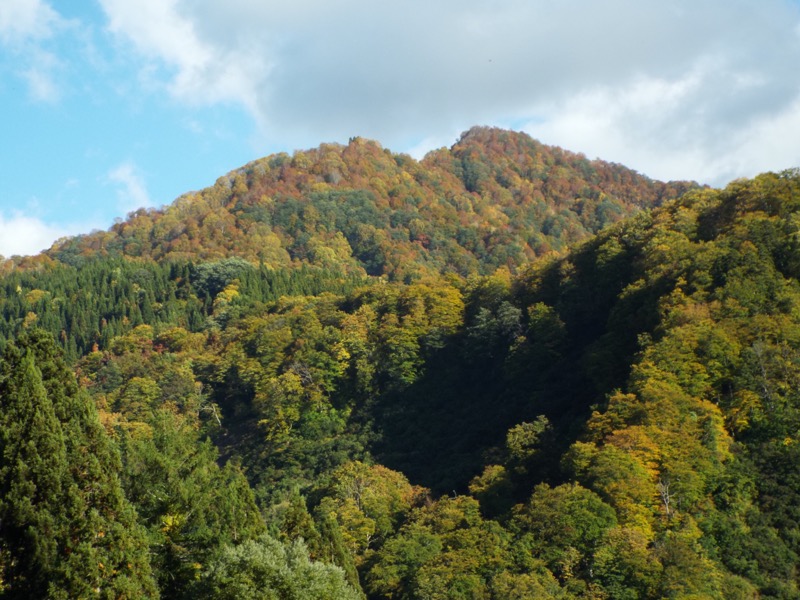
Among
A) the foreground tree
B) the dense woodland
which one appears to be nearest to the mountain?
the dense woodland

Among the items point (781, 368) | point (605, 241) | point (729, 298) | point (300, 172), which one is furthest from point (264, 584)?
point (300, 172)

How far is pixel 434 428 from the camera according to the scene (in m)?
75.5

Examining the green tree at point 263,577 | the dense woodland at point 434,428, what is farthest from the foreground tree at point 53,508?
the green tree at point 263,577

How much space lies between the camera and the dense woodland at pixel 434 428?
26.8 meters

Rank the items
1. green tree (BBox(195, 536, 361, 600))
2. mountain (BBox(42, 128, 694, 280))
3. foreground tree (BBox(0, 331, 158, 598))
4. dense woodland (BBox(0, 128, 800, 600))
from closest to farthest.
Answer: foreground tree (BBox(0, 331, 158, 598)) < dense woodland (BBox(0, 128, 800, 600)) < green tree (BBox(195, 536, 361, 600)) < mountain (BBox(42, 128, 694, 280))

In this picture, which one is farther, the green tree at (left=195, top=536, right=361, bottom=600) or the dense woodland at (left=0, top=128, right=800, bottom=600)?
the green tree at (left=195, top=536, right=361, bottom=600)

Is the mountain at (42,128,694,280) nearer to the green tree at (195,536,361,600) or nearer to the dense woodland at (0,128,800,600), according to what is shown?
the dense woodland at (0,128,800,600)

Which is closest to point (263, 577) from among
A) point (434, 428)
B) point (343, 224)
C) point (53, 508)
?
point (53, 508)

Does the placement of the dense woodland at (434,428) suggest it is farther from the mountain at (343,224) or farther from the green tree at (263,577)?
the mountain at (343,224)

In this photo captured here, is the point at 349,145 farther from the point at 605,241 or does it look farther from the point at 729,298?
the point at 729,298

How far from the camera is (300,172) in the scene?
18388 centimetres

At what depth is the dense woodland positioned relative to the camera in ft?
87.9

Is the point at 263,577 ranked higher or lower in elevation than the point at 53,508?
lower

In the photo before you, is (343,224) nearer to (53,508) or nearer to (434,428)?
(434,428)
